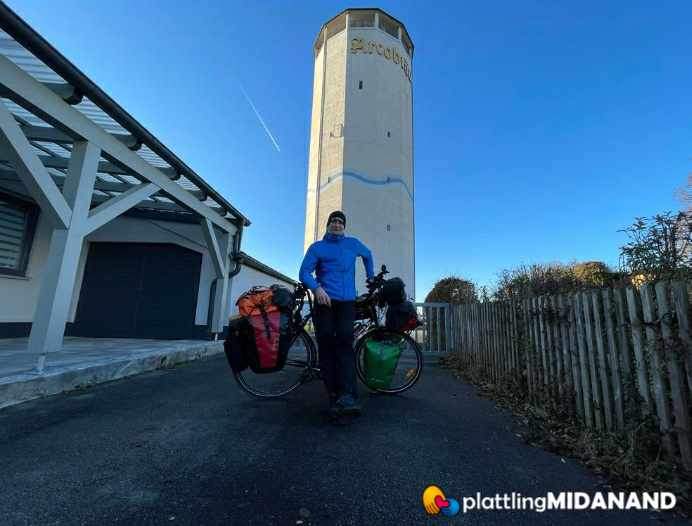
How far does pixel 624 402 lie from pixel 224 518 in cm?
222

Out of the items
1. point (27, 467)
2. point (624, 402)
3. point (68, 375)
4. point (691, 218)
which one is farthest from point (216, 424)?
point (691, 218)

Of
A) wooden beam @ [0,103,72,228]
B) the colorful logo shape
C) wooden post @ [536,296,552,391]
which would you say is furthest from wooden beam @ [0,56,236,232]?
wooden post @ [536,296,552,391]

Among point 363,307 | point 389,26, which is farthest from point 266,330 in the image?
point 389,26

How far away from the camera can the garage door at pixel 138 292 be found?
6.84 metres

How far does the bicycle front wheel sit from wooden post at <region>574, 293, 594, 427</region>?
1275 mm

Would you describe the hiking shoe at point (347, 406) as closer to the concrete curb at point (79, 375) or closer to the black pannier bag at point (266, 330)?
the black pannier bag at point (266, 330)

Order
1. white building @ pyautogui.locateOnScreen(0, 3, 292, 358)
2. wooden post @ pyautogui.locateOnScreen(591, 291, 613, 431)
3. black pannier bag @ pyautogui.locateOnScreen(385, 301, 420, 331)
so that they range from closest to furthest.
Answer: wooden post @ pyautogui.locateOnScreen(591, 291, 613, 431) < black pannier bag @ pyautogui.locateOnScreen(385, 301, 420, 331) < white building @ pyautogui.locateOnScreen(0, 3, 292, 358)

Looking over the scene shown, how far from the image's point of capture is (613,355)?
6.47 ft

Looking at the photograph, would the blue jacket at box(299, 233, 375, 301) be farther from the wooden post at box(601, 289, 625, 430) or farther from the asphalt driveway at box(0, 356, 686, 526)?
the wooden post at box(601, 289, 625, 430)

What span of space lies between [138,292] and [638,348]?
26.7ft

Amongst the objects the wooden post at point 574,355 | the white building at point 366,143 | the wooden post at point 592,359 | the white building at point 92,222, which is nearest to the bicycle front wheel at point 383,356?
the wooden post at point 574,355

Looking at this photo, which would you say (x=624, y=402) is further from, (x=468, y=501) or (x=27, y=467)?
(x=27, y=467)

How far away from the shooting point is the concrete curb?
2.63 meters

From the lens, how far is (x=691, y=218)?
2188 mm
